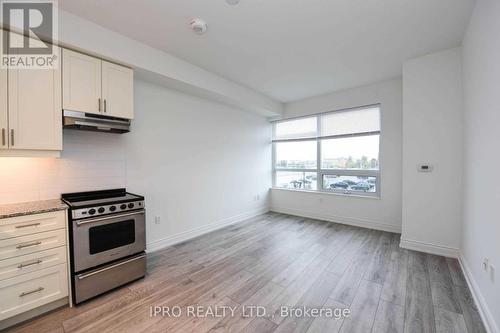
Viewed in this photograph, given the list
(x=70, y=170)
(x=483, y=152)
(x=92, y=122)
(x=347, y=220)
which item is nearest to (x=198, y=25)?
(x=92, y=122)

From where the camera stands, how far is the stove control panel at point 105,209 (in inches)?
80.3

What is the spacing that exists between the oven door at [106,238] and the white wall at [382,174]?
3.79 meters

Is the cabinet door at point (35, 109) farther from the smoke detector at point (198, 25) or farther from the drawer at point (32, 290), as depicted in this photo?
the smoke detector at point (198, 25)

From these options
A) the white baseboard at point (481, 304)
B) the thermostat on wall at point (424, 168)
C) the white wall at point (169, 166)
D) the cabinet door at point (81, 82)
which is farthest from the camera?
the thermostat on wall at point (424, 168)

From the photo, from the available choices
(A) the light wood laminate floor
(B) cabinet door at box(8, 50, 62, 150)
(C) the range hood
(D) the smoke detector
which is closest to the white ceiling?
(D) the smoke detector

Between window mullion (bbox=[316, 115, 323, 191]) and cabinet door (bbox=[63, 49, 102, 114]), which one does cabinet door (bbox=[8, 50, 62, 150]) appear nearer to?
cabinet door (bbox=[63, 49, 102, 114])

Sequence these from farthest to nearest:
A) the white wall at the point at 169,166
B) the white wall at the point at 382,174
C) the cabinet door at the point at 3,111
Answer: the white wall at the point at 382,174 < the white wall at the point at 169,166 < the cabinet door at the point at 3,111

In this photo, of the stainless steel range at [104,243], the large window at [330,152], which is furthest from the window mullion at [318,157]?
the stainless steel range at [104,243]

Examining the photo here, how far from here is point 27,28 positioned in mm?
1972

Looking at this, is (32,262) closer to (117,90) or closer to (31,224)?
(31,224)

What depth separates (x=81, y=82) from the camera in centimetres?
227

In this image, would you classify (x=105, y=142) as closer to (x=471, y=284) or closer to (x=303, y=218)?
(x=303, y=218)

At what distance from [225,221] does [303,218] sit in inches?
73.1

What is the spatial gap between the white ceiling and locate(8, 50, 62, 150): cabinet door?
29.8 inches
